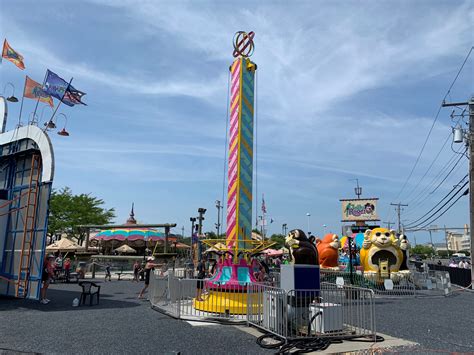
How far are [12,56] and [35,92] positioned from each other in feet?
5.81

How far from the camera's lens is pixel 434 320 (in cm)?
1039

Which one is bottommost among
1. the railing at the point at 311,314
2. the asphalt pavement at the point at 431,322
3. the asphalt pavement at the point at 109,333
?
the asphalt pavement at the point at 431,322

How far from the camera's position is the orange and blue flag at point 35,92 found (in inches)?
543

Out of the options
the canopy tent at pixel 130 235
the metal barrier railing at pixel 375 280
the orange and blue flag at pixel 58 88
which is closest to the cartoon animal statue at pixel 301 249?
the metal barrier railing at pixel 375 280

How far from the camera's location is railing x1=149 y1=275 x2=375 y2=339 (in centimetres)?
779

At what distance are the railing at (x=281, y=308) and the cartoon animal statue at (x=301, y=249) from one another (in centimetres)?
113

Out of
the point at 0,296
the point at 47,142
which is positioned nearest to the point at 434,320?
the point at 47,142

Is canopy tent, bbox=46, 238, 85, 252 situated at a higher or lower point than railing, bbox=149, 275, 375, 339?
higher

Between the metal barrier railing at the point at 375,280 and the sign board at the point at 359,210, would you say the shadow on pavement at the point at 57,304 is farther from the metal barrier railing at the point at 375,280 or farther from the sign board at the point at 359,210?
the sign board at the point at 359,210

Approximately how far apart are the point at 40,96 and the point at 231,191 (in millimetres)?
8034

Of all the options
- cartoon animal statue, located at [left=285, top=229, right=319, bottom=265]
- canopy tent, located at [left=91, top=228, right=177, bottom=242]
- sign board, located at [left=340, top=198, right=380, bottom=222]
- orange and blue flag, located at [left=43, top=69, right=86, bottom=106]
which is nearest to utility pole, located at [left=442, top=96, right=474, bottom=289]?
cartoon animal statue, located at [left=285, top=229, right=319, bottom=265]

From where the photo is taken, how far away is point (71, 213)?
41375 millimetres

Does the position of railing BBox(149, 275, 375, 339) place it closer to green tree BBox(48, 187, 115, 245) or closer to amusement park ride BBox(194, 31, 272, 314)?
amusement park ride BBox(194, 31, 272, 314)

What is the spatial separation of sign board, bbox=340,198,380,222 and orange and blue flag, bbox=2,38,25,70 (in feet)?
155
